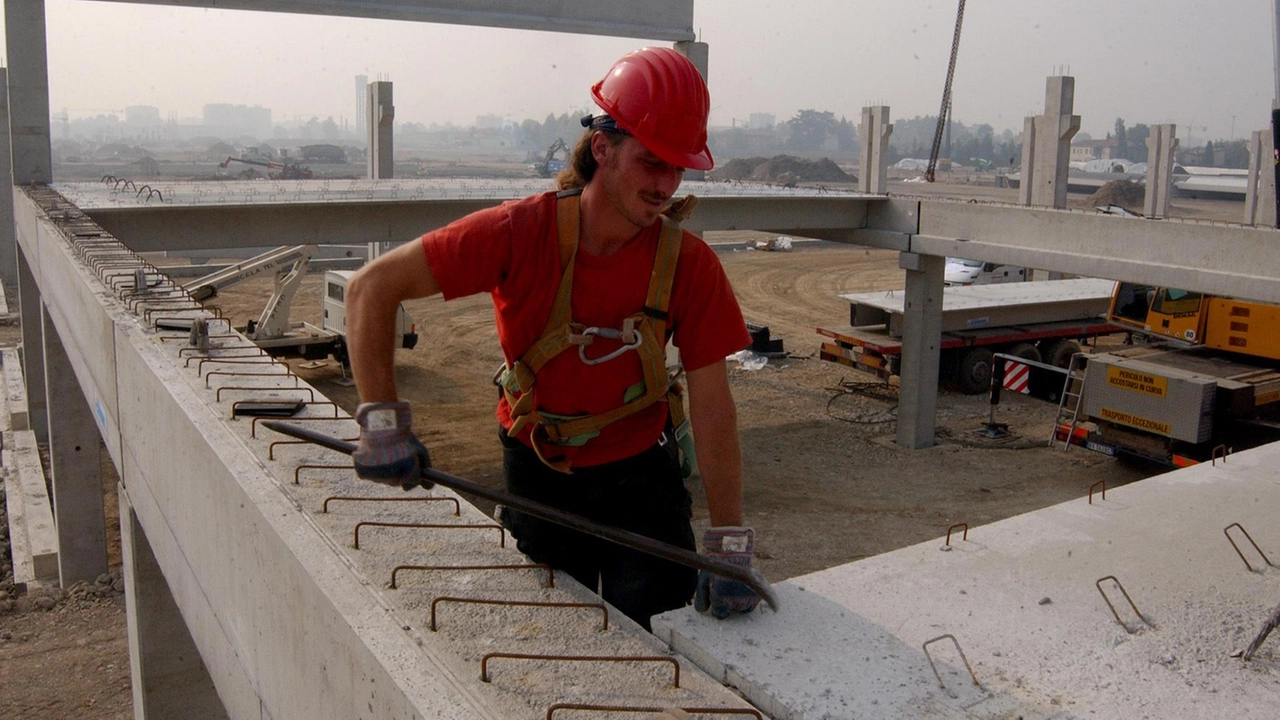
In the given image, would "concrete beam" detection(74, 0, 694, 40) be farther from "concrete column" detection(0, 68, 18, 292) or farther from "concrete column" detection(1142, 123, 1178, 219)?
"concrete column" detection(1142, 123, 1178, 219)

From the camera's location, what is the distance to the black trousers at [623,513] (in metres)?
2.95

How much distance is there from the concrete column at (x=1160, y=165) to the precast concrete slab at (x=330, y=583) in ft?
87.6

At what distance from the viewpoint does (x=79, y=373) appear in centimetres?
668

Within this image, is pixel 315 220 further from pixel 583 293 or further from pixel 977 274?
pixel 977 274

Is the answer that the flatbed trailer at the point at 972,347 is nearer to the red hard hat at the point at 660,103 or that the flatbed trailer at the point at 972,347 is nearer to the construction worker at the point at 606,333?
the construction worker at the point at 606,333

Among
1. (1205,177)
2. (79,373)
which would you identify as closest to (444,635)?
(79,373)

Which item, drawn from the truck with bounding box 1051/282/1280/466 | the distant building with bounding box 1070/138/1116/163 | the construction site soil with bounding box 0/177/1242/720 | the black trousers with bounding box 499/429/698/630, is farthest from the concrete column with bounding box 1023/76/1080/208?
the distant building with bounding box 1070/138/1116/163

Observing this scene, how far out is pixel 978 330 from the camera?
18656mm

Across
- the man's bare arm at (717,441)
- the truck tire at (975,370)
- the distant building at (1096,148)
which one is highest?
the distant building at (1096,148)

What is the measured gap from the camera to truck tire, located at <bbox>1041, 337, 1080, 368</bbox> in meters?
19.1

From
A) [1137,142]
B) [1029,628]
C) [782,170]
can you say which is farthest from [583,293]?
[1137,142]

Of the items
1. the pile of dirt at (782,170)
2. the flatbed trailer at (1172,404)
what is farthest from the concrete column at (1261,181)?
the pile of dirt at (782,170)

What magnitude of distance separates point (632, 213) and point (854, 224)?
558 inches

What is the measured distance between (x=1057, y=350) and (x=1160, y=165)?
10.4 m
